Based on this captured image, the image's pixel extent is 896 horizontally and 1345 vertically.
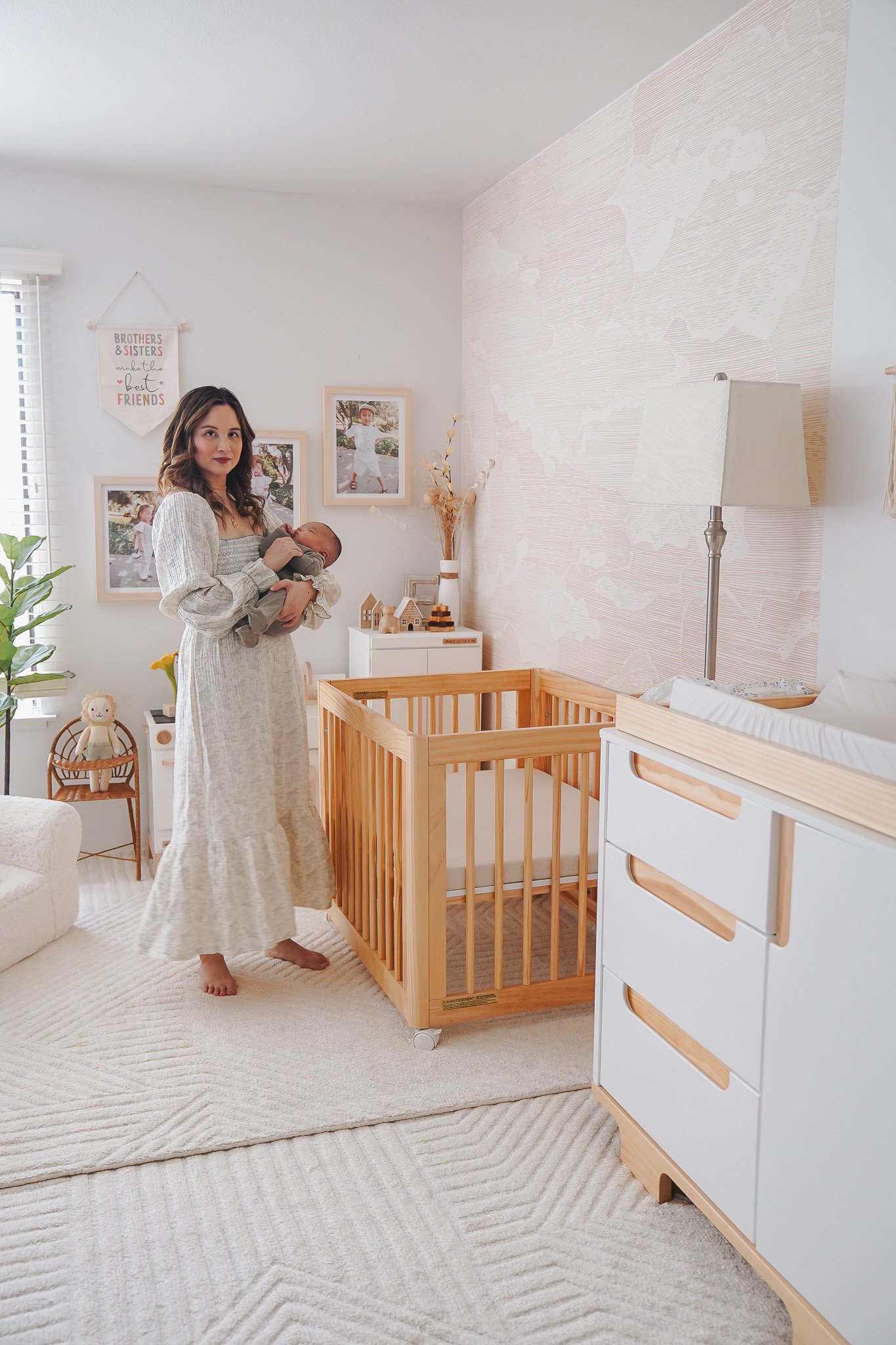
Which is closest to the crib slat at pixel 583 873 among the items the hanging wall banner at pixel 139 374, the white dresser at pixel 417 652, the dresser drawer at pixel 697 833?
the dresser drawer at pixel 697 833

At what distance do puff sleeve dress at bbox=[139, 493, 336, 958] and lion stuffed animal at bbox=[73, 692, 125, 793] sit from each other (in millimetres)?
1011

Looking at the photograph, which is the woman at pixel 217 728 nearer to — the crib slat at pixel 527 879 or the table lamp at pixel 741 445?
the crib slat at pixel 527 879

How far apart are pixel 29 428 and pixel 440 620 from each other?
1597 mm

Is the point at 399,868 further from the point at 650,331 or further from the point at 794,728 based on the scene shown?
the point at 650,331

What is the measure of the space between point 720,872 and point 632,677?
137 centimetres

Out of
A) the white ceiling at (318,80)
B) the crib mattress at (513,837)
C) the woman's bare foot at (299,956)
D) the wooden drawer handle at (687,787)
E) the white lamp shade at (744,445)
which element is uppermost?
the white ceiling at (318,80)

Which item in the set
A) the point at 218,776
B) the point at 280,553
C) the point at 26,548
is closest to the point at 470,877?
the point at 218,776

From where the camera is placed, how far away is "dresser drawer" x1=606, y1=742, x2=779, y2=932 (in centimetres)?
139

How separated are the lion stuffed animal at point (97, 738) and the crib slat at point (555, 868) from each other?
5.60 feet

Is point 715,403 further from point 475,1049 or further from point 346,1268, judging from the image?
point 346,1268

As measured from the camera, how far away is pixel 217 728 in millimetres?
2465

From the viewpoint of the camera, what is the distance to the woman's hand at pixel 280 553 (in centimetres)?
246

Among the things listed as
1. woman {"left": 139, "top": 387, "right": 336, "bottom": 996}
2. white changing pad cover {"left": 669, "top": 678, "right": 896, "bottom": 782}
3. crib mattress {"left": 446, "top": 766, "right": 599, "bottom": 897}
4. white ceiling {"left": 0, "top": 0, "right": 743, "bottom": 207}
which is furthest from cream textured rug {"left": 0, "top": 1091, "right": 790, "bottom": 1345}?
white ceiling {"left": 0, "top": 0, "right": 743, "bottom": 207}

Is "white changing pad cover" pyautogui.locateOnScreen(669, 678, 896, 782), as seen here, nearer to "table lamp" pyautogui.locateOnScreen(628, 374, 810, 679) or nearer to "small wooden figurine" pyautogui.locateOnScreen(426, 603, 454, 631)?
"table lamp" pyautogui.locateOnScreen(628, 374, 810, 679)
